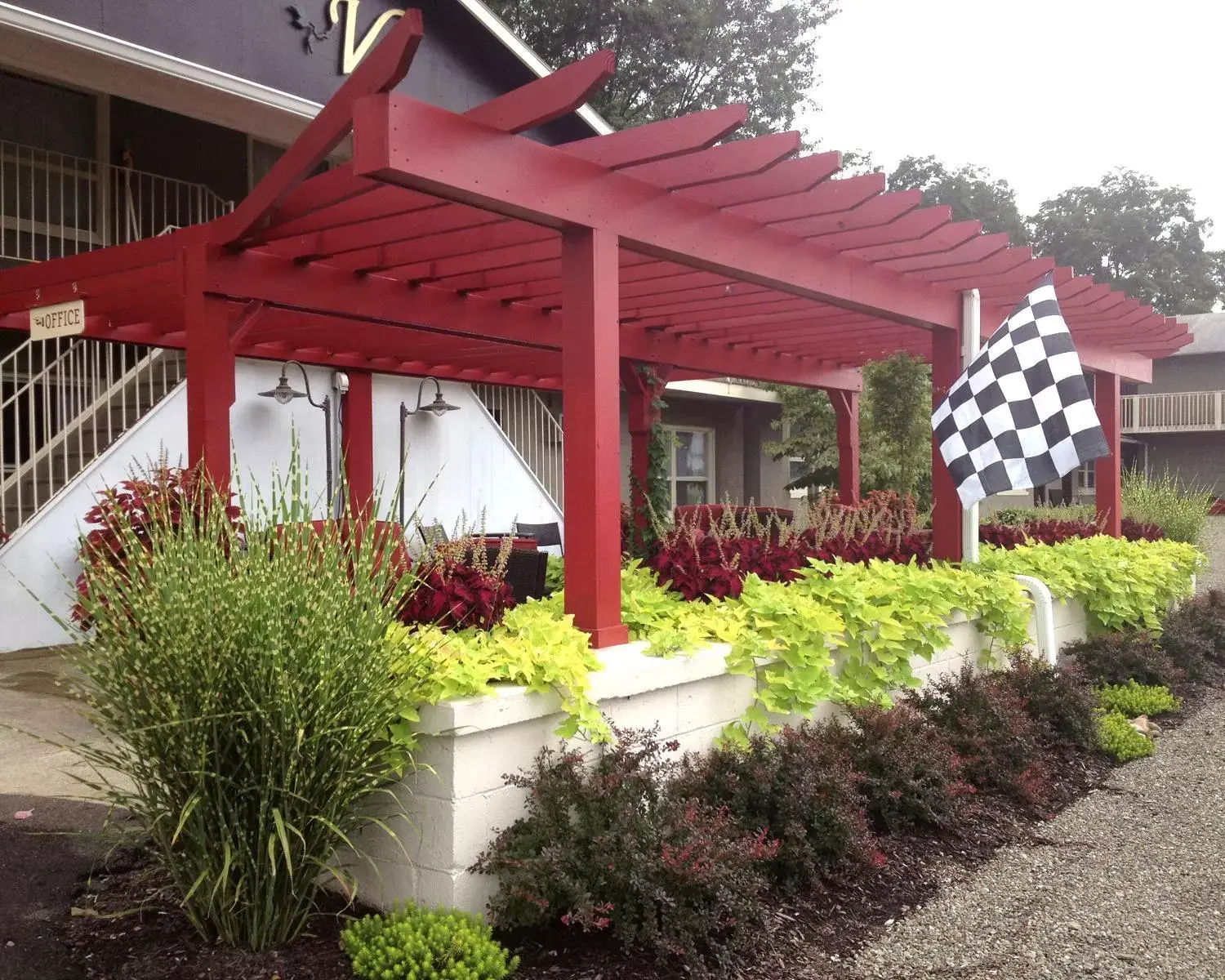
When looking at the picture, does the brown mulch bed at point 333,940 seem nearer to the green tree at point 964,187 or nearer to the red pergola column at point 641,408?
the red pergola column at point 641,408

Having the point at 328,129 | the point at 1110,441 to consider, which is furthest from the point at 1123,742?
the point at 328,129

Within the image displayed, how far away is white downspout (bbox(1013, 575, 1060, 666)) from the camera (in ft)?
20.4

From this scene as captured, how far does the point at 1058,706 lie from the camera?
5.31 m

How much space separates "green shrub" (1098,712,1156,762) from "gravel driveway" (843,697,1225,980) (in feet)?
1.83

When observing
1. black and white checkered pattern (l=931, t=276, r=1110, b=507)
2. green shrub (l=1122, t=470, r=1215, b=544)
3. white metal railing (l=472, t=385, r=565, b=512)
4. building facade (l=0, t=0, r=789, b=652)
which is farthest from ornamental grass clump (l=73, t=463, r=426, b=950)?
green shrub (l=1122, t=470, r=1215, b=544)

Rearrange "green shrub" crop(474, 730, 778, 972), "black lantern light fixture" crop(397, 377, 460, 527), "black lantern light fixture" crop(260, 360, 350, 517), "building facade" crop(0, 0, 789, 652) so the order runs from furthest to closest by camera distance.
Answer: "black lantern light fixture" crop(397, 377, 460, 527) → "black lantern light fixture" crop(260, 360, 350, 517) → "building facade" crop(0, 0, 789, 652) → "green shrub" crop(474, 730, 778, 972)

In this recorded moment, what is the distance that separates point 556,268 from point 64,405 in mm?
4832

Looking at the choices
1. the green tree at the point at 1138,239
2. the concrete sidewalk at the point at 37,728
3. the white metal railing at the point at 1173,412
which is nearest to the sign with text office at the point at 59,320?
the concrete sidewalk at the point at 37,728

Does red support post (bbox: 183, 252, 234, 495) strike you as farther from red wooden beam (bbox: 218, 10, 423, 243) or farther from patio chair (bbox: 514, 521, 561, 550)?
patio chair (bbox: 514, 521, 561, 550)

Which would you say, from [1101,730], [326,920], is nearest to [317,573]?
[326,920]

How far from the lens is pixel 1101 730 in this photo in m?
5.40

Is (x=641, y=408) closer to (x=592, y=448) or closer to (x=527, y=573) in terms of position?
(x=527, y=573)

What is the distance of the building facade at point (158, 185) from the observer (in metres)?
7.39

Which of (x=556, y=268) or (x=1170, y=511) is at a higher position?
(x=556, y=268)
